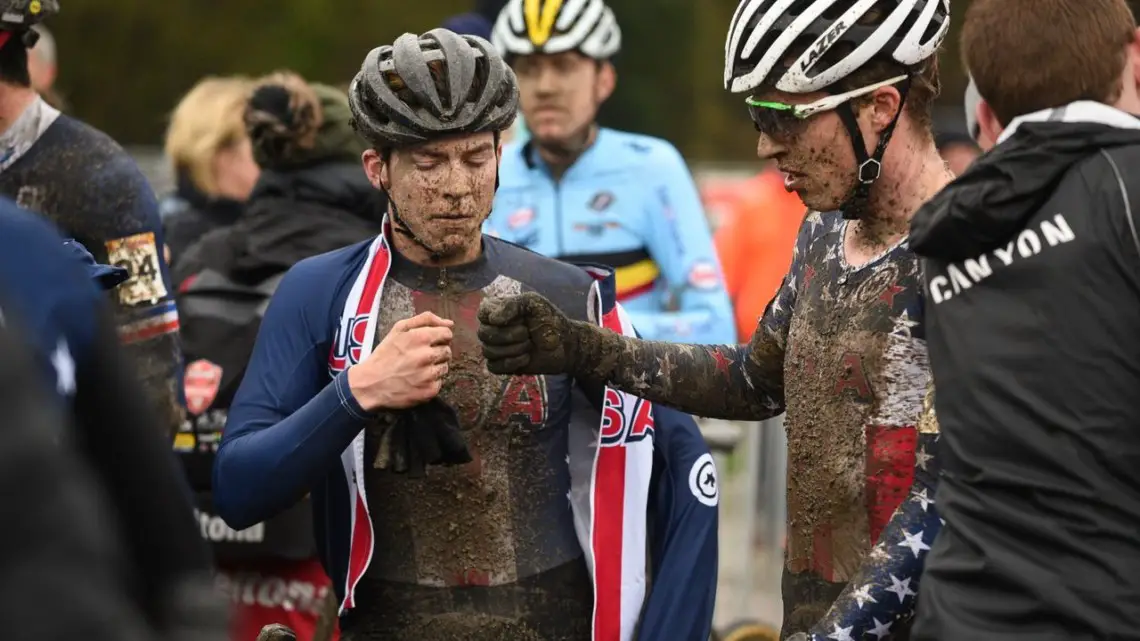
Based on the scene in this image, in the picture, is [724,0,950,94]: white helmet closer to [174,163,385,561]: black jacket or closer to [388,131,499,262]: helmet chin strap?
[388,131,499,262]: helmet chin strap

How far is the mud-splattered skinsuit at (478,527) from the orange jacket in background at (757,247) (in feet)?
22.1

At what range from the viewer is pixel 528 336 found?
4504 millimetres

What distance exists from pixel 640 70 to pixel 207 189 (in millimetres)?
25800

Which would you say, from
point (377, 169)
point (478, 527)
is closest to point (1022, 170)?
→ point (478, 527)

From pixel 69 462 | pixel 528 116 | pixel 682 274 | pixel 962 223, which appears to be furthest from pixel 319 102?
pixel 69 462

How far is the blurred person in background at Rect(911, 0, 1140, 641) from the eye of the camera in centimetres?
339

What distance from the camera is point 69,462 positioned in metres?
2.43

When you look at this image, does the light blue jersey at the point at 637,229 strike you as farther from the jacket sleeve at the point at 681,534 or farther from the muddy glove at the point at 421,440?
the muddy glove at the point at 421,440

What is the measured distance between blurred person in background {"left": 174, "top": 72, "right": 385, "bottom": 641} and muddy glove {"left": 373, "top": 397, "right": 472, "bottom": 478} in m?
2.45

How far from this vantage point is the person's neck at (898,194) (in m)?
4.29

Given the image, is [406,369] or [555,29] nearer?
[406,369]

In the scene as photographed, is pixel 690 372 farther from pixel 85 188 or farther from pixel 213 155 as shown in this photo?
pixel 213 155

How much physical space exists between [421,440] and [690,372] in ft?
2.26

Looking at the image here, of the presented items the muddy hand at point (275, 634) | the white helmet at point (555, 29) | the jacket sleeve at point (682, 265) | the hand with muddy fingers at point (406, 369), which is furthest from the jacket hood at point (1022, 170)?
the white helmet at point (555, 29)
